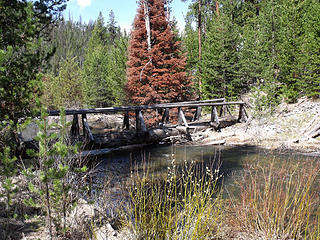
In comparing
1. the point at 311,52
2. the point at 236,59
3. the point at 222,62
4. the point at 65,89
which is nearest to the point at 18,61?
the point at 222,62

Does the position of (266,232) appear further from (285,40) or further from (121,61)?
(121,61)

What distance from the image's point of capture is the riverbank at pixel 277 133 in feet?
34.0

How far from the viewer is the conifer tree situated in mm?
15641

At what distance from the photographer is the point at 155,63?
16219mm

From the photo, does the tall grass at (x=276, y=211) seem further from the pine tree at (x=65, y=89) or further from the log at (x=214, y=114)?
the pine tree at (x=65, y=89)

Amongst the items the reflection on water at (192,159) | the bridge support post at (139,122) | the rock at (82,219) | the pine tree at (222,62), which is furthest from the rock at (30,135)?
the pine tree at (222,62)

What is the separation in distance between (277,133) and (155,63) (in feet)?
27.7

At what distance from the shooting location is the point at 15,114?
11.6 feet

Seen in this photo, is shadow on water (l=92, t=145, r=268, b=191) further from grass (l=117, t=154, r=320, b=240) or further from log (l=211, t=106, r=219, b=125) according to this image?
grass (l=117, t=154, r=320, b=240)

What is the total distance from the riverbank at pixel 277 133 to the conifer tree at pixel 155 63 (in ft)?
14.2

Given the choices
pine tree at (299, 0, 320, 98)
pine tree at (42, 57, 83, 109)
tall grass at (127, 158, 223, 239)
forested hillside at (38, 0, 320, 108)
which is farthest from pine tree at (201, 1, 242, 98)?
tall grass at (127, 158, 223, 239)

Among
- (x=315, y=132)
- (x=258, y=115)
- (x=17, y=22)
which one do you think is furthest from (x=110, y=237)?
(x=258, y=115)

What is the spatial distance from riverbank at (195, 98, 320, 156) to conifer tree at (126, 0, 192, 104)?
4.34m

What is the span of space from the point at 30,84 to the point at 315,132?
11160 millimetres
